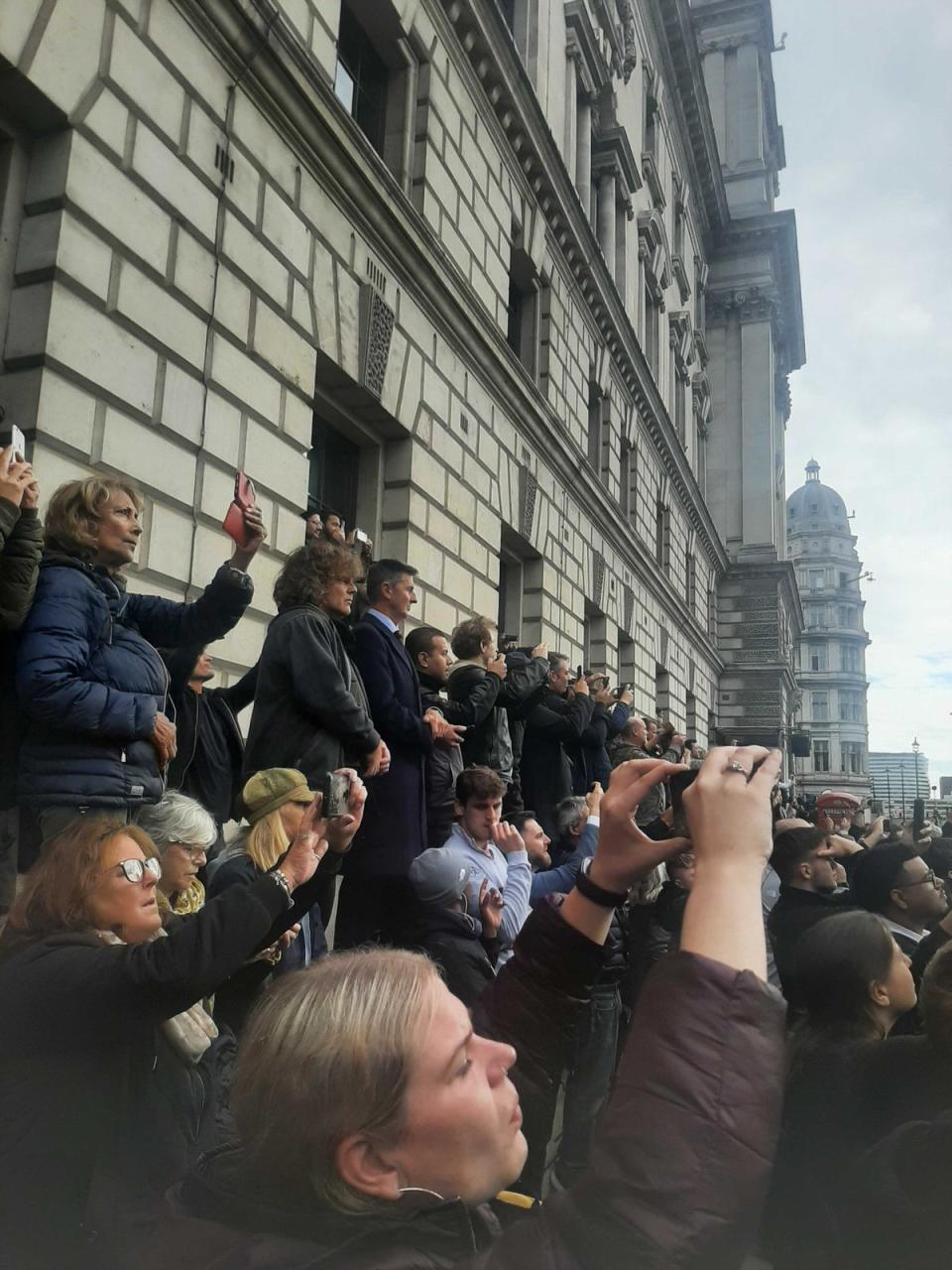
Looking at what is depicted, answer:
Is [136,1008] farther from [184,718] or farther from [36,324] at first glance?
[36,324]

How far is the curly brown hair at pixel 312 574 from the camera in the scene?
4.77 meters

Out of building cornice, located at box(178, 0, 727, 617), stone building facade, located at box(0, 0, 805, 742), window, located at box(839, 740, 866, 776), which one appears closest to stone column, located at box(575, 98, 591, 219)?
stone building facade, located at box(0, 0, 805, 742)

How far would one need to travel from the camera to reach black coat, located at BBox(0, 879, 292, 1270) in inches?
83.1

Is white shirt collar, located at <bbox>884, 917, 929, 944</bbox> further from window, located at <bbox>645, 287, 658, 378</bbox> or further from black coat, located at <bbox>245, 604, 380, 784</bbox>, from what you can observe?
window, located at <bbox>645, 287, 658, 378</bbox>

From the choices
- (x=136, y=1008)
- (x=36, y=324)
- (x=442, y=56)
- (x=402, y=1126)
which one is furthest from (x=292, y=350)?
(x=402, y=1126)

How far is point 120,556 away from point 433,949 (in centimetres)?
188

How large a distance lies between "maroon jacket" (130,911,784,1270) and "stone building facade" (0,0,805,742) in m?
4.81

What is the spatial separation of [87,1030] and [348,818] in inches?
→ 33.4

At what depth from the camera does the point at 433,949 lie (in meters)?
3.52

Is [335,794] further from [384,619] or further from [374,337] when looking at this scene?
[374,337]

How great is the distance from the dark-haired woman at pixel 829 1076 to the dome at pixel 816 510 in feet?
343

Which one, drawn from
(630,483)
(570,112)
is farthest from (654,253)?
(570,112)

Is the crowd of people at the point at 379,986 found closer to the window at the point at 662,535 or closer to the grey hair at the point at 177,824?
the grey hair at the point at 177,824

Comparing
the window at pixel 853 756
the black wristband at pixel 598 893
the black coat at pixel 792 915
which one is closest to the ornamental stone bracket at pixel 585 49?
the black coat at pixel 792 915
